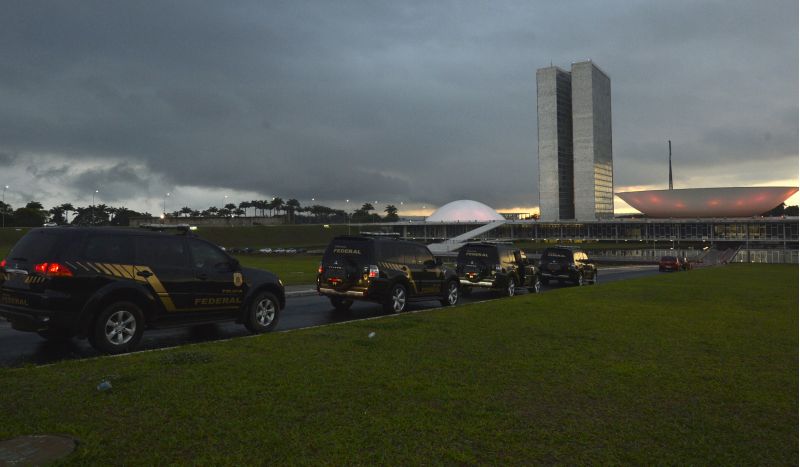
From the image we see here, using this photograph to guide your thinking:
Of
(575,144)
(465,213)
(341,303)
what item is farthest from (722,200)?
(341,303)

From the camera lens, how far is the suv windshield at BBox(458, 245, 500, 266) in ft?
65.4

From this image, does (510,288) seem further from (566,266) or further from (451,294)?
(566,266)

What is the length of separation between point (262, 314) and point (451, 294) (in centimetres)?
726

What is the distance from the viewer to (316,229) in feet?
509

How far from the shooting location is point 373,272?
1391 cm

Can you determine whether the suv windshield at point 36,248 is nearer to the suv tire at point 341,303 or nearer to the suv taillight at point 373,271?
the suv taillight at point 373,271

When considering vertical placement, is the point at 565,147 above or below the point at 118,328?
above

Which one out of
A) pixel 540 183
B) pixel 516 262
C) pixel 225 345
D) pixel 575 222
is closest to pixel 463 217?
pixel 540 183

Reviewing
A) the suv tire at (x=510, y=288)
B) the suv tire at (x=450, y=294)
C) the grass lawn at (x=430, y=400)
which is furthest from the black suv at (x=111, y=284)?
the suv tire at (x=510, y=288)

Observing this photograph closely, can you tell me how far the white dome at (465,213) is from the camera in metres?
178

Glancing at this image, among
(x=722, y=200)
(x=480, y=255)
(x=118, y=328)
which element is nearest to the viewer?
(x=118, y=328)

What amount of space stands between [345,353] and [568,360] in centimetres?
332

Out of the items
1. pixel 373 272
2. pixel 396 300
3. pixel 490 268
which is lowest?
pixel 396 300

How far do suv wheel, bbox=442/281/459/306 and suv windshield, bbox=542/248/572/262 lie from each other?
35.3 ft
